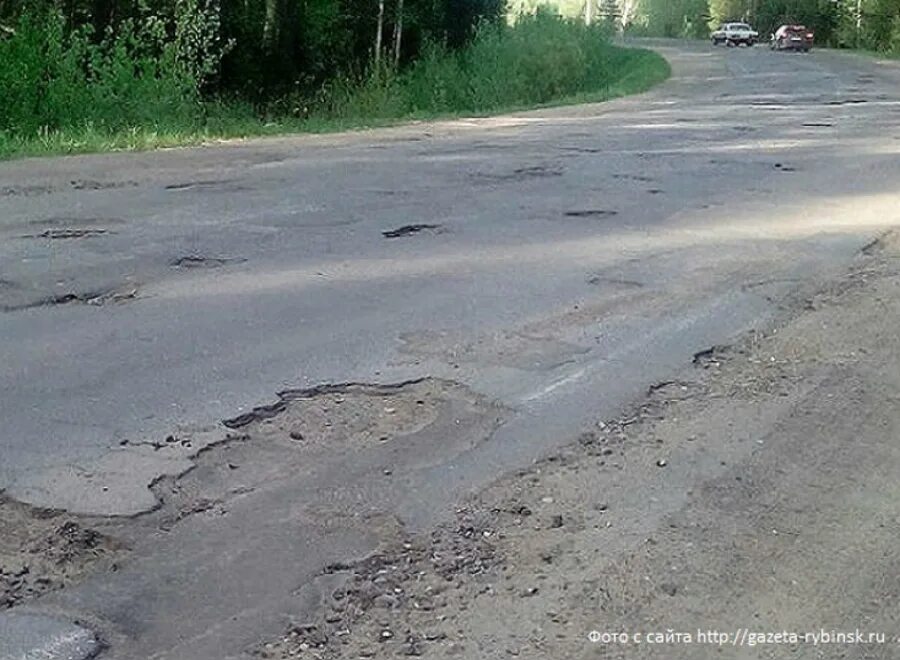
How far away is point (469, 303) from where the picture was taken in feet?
26.2

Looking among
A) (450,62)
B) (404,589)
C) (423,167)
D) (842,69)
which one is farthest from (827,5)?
(404,589)

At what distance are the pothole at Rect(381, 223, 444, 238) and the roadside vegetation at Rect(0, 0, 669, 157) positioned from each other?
6389 mm

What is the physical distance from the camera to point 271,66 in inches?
A: 1089

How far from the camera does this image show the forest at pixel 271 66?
1958 cm

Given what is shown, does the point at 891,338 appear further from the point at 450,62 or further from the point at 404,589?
the point at 450,62

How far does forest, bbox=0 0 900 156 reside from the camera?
19.6m

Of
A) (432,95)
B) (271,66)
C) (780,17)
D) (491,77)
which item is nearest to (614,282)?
(271,66)

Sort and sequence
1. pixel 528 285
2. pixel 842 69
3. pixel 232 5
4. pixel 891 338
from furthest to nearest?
pixel 842 69
pixel 232 5
pixel 528 285
pixel 891 338

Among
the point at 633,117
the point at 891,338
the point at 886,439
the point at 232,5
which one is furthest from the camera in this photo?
the point at 232,5

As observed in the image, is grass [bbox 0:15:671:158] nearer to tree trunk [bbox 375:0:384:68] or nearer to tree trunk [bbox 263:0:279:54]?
tree trunk [bbox 375:0:384:68]

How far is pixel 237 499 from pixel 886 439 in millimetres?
2885

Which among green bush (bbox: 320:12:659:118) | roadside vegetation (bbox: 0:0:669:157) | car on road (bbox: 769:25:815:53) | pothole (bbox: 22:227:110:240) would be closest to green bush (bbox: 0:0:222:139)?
roadside vegetation (bbox: 0:0:669:157)

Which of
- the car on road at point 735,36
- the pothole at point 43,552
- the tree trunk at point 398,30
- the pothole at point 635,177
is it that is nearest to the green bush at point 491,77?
the tree trunk at point 398,30

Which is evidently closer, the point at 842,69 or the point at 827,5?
the point at 842,69
